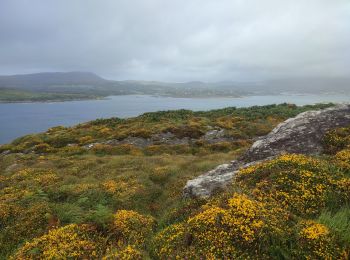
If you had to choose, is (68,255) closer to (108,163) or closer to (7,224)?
(7,224)

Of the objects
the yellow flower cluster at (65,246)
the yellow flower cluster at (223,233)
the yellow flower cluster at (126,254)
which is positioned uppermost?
the yellow flower cluster at (223,233)

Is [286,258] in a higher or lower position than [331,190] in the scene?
lower

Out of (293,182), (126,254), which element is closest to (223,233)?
(126,254)

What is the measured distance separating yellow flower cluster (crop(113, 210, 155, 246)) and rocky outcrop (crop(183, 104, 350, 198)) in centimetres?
258

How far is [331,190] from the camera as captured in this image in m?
9.60

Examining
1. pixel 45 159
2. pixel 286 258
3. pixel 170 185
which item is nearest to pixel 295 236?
pixel 286 258

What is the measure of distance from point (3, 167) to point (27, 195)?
13.7 meters

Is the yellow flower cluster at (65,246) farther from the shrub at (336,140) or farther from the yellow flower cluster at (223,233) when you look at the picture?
the shrub at (336,140)

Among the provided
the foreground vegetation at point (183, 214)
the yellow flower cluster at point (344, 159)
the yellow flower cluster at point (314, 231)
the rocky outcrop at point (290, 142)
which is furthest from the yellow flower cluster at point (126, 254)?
the yellow flower cluster at point (344, 159)

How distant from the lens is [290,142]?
16.0 m

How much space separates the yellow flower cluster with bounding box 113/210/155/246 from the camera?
30.2 ft

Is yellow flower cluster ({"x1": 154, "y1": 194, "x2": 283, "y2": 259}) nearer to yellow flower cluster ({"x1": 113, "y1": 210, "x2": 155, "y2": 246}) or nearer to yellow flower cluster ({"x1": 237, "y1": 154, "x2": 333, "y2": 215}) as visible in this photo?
yellow flower cluster ({"x1": 113, "y1": 210, "x2": 155, "y2": 246})

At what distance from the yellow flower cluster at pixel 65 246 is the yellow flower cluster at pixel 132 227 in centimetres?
78

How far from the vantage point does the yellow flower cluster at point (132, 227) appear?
9.21m
